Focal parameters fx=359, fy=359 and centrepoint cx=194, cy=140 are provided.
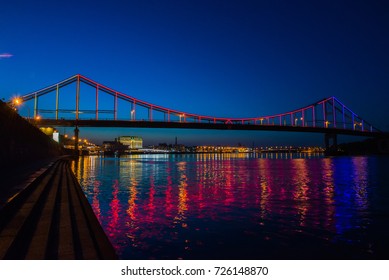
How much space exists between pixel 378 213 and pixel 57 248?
26.7 feet

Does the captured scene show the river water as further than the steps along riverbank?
Yes

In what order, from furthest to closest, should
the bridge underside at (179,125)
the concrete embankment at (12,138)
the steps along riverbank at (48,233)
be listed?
the bridge underside at (179,125) < the concrete embankment at (12,138) < the steps along riverbank at (48,233)

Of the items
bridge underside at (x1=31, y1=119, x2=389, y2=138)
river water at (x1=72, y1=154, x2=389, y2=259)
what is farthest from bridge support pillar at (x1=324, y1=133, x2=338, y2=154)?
river water at (x1=72, y1=154, x2=389, y2=259)

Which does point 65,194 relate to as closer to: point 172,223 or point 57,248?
point 172,223

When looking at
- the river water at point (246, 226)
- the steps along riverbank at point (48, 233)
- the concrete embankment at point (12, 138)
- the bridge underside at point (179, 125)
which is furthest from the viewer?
the bridge underside at point (179, 125)

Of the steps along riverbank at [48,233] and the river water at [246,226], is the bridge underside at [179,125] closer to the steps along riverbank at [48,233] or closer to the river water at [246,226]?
the river water at [246,226]

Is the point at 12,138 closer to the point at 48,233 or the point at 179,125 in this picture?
the point at 48,233

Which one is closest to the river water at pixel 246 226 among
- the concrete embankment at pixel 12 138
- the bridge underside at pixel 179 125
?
the concrete embankment at pixel 12 138

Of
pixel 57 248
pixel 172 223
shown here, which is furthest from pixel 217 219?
pixel 57 248

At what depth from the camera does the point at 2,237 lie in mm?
4441

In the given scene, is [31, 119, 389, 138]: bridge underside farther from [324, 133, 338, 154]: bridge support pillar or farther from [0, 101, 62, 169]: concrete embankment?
[0, 101, 62, 169]: concrete embankment

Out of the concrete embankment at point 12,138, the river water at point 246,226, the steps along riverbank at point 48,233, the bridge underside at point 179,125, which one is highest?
the bridge underside at point 179,125

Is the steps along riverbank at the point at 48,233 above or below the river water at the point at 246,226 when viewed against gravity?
above

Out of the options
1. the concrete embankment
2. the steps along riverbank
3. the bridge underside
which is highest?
the bridge underside
